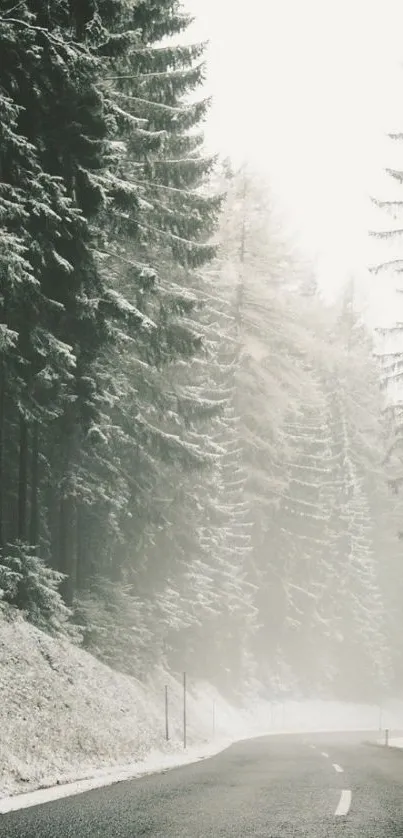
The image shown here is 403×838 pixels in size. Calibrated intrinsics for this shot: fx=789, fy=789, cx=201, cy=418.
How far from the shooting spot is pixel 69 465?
61.3ft

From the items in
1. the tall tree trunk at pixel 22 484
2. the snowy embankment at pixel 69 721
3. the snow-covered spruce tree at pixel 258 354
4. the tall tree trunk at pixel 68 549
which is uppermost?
the snow-covered spruce tree at pixel 258 354

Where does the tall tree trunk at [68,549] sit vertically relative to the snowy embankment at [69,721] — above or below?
above

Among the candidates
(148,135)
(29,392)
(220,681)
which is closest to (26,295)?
(29,392)

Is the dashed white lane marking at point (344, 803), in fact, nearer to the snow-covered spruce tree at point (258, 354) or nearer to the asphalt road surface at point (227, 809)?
the asphalt road surface at point (227, 809)

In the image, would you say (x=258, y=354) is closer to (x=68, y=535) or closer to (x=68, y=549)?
(x=68, y=535)

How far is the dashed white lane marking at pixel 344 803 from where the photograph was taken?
842 centimetres

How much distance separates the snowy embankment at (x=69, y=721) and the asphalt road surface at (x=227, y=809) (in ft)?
4.39

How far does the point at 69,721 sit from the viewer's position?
14094 millimetres

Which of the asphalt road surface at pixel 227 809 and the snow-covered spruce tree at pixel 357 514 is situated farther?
the snow-covered spruce tree at pixel 357 514

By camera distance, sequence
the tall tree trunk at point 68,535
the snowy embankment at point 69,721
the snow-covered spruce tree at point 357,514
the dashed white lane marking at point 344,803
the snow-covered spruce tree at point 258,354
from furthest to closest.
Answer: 1. the snow-covered spruce tree at point 357,514
2. the snow-covered spruce tree at point 258,354
3. the tall tree trunk at point 68,535
4. the snowy embankment at point 69,721
5. the dashed white lane marking at point 344,803

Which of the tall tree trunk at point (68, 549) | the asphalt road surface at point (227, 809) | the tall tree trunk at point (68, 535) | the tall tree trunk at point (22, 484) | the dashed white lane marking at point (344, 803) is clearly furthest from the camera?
the tall tree trunk at point (68, 549)

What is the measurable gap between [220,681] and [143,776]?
2864 cm

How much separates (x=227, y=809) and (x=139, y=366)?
558 inches

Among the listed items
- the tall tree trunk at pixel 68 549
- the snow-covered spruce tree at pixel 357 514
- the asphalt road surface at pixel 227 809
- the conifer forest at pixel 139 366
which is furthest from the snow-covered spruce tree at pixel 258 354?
the asphalt road surface at pixel 227 809
